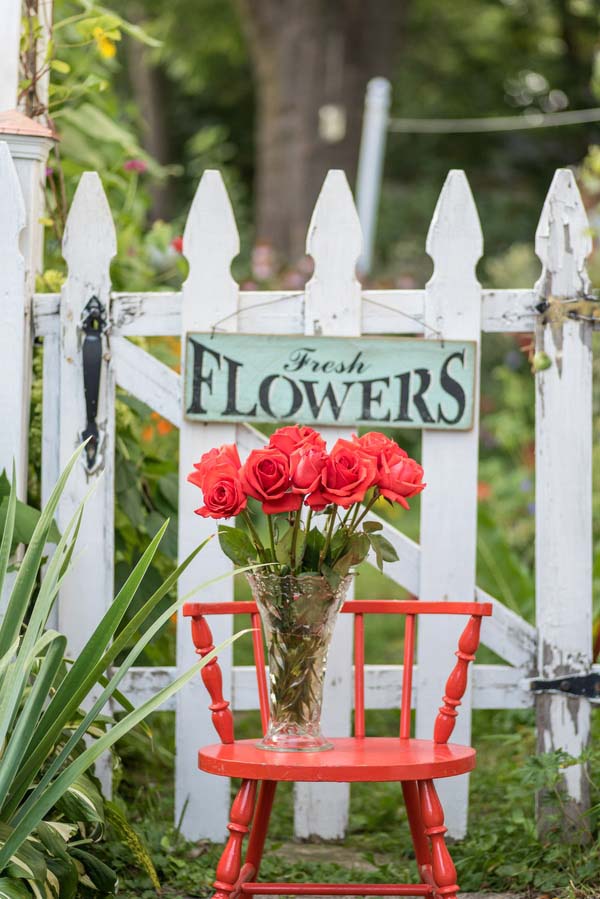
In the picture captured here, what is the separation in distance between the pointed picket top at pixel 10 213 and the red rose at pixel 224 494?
1.01 metres

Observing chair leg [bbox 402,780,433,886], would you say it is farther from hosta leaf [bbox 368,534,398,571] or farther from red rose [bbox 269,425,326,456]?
red rose [bbox 269,425,326,456]

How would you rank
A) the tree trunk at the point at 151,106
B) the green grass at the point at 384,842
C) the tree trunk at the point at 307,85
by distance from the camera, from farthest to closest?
the tree trunk at the point at 151,106, the tree trunk at the point at 307,85, the green grass at the point at 384,842

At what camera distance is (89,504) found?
2922 mm

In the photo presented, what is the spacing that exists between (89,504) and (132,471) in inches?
6.5

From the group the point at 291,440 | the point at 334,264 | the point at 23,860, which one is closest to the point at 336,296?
the point at 334,264

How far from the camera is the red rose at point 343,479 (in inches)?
82.9

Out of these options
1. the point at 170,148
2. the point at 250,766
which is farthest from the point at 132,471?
the point at 170,148

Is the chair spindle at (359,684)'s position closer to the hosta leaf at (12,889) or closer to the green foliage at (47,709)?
the green foliage at (47,709)

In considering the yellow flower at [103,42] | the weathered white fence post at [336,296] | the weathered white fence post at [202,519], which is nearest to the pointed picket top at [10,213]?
the weathered white fence post at [202,519]

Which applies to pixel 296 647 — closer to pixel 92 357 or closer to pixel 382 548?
pixel 382 548

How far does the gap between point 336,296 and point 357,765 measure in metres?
1.23

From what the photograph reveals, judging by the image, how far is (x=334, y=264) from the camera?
113 inches

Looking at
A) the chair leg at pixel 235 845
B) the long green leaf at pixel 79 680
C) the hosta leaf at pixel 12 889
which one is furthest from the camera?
the chair leg at pixel 235 845

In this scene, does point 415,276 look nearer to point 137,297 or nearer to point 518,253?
point 518,253
